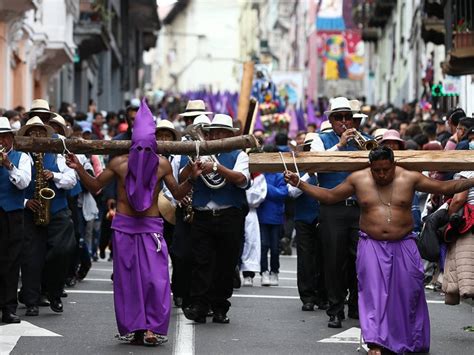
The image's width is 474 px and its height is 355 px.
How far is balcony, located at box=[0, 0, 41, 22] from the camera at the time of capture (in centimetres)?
2653

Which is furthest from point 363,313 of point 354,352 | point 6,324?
point 6,324

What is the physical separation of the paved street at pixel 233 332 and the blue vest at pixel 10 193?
1.09 m

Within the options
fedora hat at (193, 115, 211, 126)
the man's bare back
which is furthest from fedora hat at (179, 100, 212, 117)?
the man's bare back

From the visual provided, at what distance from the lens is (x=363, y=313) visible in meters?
11.5

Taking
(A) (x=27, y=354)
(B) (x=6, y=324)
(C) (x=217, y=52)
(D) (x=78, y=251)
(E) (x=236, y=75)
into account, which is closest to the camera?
(A) (x=27, y=354)

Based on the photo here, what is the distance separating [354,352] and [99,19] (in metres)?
30.2

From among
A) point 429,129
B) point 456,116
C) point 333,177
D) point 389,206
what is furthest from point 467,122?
point 429,129

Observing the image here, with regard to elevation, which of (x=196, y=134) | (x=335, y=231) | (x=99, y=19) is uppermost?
(x=99, y=19)

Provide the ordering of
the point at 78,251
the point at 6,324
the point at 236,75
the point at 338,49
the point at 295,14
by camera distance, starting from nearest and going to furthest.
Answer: the point at 6,324, the point at 78,251, the point at 338,49, the point at 295,14, the point at 236,75

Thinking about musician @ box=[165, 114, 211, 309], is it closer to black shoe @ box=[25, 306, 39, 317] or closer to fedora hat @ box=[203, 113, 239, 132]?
fedora hat @ box=[203, 113, 239, 132]

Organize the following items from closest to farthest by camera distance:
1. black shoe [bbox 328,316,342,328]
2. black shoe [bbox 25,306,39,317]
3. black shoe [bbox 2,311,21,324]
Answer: black shoe [bbox 2,311,21,324] < black shoe [bbox 328,316,342,328] < black shoe [bbox 25,306,39,317]

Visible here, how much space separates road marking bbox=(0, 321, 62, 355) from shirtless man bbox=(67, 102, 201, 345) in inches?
34.3

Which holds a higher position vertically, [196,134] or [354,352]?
[196,134]

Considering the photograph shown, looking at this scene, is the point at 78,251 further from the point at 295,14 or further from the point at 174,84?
the point at 174,84
